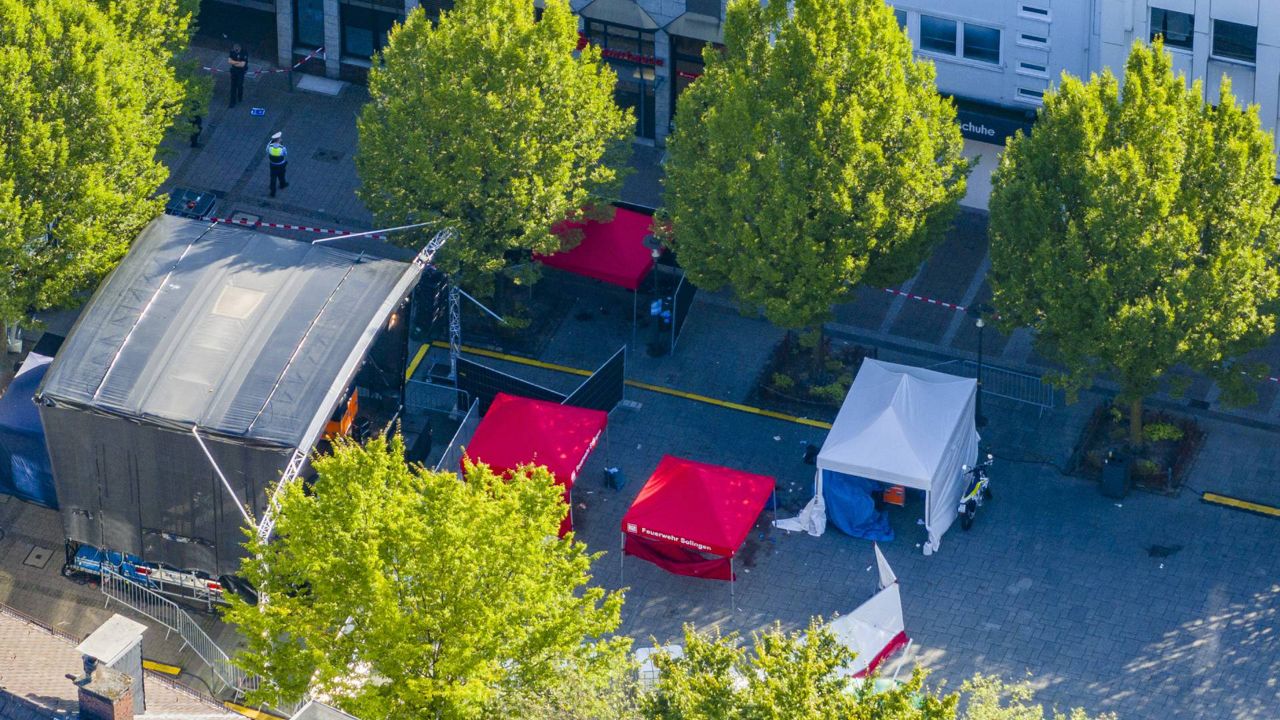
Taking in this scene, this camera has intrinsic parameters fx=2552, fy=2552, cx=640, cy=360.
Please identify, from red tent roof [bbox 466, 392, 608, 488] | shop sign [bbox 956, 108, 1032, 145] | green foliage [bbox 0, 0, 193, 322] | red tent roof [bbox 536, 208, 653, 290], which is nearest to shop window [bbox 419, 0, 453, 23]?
red tent roof [bbox 536, 208, 653, 290]

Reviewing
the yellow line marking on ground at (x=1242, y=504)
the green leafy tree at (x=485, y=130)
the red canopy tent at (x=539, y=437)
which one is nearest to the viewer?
the red canopy tent at (x=539, y=437)

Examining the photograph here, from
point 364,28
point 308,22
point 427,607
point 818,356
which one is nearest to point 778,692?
point 427,607

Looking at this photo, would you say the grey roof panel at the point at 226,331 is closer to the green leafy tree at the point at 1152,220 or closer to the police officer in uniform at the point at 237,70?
the police officer in uniform at the point at 237,70

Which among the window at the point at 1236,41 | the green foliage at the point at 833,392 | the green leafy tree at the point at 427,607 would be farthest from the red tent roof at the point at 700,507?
the window at the point at 1236,41

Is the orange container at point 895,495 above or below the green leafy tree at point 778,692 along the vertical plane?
below

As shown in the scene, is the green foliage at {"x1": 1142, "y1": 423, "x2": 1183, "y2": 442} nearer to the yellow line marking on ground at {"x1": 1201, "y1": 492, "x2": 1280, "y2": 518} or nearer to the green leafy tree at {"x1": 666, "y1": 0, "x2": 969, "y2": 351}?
the yellow line marking on ground at {"x1": 1201, "y1": 492, "x2": 1280, "y2": 518}
